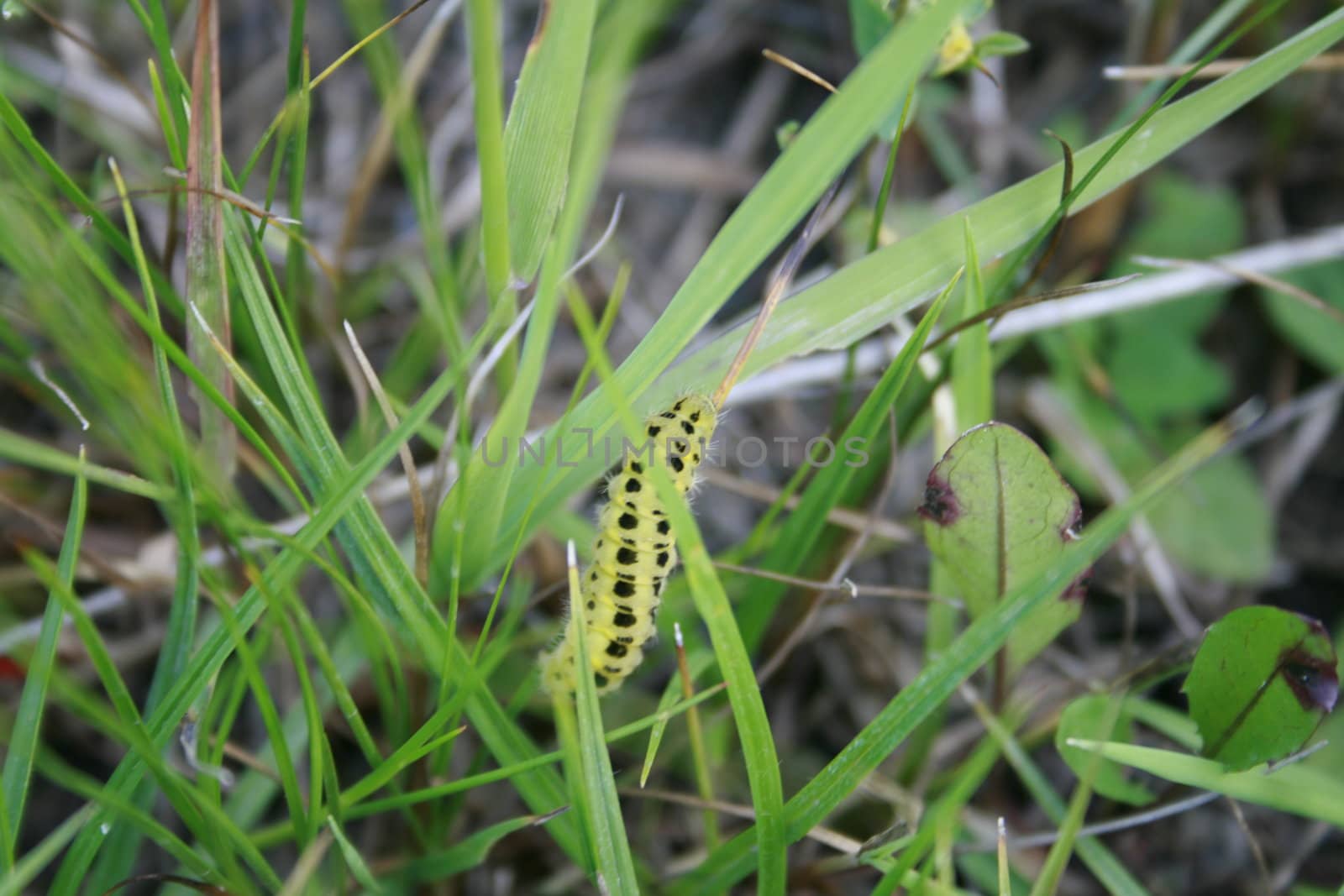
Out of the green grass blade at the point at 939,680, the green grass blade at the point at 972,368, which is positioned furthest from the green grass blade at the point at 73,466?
the green grass blade at the point at 972,368

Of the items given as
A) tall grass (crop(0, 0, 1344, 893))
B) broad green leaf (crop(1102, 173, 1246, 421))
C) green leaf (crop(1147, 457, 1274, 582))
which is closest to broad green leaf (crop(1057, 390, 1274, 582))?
green leaf (crop(1147, 457, 1274, 582))

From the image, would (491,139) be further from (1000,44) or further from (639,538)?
(1000,44)

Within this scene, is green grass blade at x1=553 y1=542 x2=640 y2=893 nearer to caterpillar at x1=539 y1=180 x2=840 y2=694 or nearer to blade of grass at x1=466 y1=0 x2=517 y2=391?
caterpillar at x1=539 y1=180 x2=840 y2=694

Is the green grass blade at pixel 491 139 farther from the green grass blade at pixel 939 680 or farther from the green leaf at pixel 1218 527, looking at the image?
the green leaf at pixel 1218 527

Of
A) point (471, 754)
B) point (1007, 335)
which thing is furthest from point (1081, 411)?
point (471, 754)

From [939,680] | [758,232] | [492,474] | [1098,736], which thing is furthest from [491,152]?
[1098,736]
